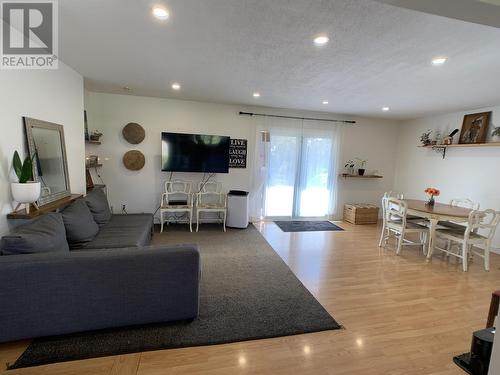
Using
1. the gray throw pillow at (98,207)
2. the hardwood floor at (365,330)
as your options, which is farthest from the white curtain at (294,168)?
the gray throw pillow at (98,207)

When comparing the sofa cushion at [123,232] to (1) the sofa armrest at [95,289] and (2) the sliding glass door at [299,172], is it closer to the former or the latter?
(1) the sofa armrest at [95,289]

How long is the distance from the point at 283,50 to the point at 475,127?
4.22 m

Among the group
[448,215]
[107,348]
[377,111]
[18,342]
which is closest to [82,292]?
[107,348]

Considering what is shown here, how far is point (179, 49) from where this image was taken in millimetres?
2426

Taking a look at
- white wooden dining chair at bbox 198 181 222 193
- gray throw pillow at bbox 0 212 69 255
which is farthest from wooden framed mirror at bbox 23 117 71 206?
white wooden dining chair at bbox 198 181 222 193

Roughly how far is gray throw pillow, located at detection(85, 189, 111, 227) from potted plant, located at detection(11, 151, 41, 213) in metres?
0.97

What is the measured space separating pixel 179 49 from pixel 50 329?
8.33 ft

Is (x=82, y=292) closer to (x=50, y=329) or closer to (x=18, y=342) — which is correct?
(x=50, y=329)

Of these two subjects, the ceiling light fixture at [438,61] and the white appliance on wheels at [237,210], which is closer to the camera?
the ceiling light fixture at [438,61]

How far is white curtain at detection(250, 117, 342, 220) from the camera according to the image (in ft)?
17.4

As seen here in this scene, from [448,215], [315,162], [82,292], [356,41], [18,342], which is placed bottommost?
[18,342]

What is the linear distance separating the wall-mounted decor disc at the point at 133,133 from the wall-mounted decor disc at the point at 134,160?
0.20 m

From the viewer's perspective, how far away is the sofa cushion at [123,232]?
2.65 m

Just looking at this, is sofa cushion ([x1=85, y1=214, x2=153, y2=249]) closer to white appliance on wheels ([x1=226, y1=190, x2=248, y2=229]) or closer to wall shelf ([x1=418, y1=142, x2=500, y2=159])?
white appliance on wheels ([x1=226, y1=190, x2=248, y2=229])
